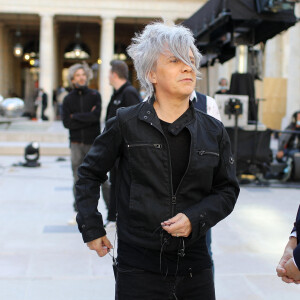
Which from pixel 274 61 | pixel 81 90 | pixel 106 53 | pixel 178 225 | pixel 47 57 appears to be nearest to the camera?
pixel 178 225

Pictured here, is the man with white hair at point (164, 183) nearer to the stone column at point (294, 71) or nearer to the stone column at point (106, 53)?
the stone column at point (294, 71)

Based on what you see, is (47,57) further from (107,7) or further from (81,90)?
(81,90)

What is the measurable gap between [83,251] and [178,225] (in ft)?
12.0

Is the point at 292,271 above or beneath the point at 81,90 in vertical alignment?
beneath

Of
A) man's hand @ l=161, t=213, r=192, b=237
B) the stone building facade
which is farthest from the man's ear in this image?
the stone building facade

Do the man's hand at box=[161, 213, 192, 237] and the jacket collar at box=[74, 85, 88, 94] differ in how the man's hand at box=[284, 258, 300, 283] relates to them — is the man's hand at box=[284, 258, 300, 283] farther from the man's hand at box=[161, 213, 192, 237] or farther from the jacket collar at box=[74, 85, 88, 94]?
the jacket collar at box=[74, 85, 88, 94]

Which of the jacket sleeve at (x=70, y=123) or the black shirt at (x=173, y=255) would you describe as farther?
the jacket sleeve at (x=70, y=123)

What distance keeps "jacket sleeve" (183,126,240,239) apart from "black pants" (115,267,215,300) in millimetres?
230

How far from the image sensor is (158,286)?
8.38 feet

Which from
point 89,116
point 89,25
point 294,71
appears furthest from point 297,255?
point 89,25

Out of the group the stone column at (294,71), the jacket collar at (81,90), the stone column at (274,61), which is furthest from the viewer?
the stone column at (274,61)

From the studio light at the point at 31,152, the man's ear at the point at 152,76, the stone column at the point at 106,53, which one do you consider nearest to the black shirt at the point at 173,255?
the man's ear at the point at 152,76

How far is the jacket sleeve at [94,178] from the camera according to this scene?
2.69 meters

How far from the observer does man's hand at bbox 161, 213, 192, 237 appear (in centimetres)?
245
